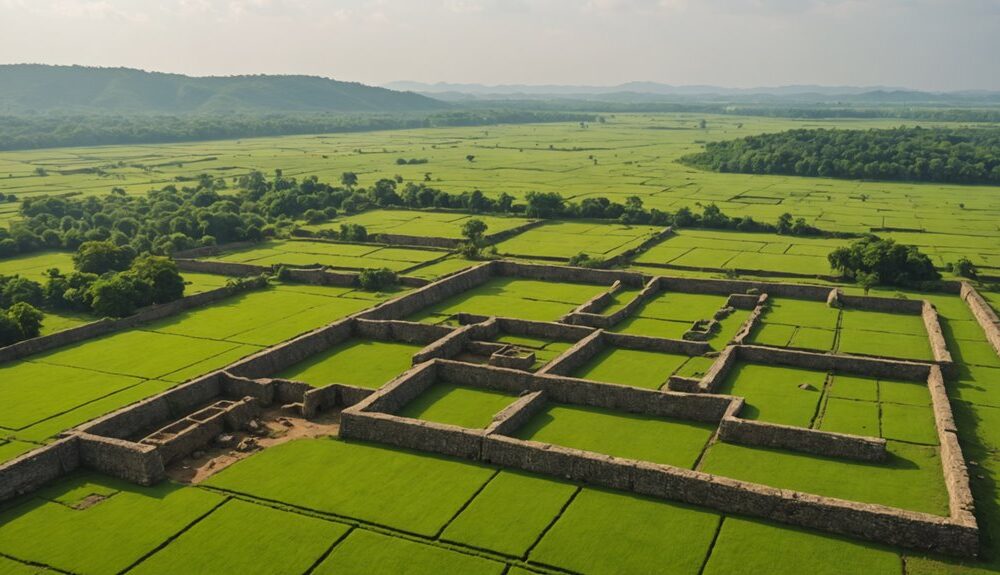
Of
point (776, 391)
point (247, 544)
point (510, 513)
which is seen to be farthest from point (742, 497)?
point (247, 544)

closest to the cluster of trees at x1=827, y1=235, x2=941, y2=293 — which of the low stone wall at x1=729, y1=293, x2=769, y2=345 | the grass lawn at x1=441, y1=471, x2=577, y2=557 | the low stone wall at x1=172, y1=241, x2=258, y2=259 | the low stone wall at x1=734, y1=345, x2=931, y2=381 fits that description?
the low stone wall at x1=729, y1=293, x2=769, y2=345

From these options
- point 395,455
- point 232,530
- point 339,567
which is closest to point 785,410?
point 395,455

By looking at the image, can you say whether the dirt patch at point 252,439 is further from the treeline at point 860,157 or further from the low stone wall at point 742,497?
the treeline at point 860,157

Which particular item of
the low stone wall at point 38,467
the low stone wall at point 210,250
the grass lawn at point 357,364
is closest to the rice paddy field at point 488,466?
the grass lawn at point 357,364

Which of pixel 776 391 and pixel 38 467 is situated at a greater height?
pixel 38 467

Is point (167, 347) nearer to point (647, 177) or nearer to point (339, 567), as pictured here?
point (339, 567)

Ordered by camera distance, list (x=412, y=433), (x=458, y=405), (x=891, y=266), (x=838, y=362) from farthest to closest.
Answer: (x=891, y=266)
(x=838, y=362)
(x=458, y=405)
(x=412, y=433)

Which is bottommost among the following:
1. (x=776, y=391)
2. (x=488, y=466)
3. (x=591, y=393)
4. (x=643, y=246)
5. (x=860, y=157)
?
(x=776, y=391)

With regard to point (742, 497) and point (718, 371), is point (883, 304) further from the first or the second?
point (742, 497)
